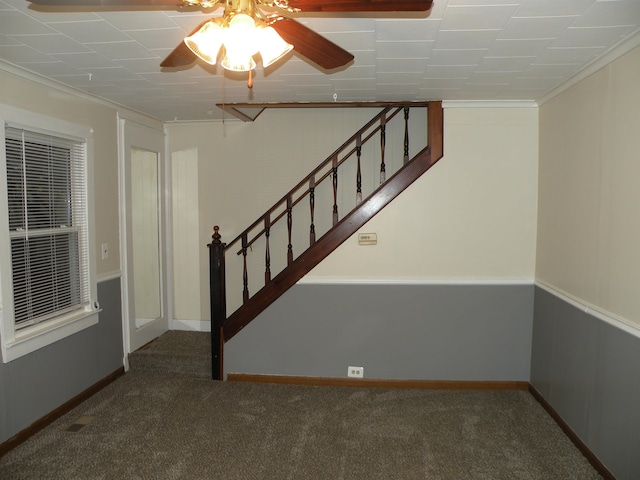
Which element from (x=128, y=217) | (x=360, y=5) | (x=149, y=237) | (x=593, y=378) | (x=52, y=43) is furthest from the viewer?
(x=149, y=237)

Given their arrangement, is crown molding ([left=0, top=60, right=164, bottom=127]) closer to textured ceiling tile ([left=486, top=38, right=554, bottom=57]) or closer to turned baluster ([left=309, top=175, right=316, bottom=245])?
turned baluster ([left=309, top=175, right=316, bottom=245])

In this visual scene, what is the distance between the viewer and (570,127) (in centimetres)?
316

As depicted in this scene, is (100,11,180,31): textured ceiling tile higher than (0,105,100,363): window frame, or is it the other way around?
(100,11,180,31): textured ceiling tile

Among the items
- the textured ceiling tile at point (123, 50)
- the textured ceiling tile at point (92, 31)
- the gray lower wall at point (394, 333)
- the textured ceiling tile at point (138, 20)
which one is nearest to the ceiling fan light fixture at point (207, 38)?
the textured ceiling tile at point (138, 20)

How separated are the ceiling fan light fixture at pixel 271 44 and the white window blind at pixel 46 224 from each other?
204cm

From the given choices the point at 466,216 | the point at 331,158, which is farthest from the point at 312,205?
the point at 466,216

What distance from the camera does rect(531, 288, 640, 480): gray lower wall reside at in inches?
95.2

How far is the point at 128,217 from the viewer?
13.6ft

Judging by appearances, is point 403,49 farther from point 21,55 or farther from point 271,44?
point 21,55

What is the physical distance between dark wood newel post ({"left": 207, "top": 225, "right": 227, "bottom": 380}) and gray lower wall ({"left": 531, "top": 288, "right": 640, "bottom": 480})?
8.68 feet

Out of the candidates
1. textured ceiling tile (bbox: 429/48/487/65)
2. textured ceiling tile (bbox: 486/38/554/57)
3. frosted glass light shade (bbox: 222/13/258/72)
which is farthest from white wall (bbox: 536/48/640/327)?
frosted glass light shade (bbox: 222/13/258/72)

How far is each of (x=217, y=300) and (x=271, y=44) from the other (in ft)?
8.94

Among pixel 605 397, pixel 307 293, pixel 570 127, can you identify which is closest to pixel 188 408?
pixel 307 293

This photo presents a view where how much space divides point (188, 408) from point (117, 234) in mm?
1633
